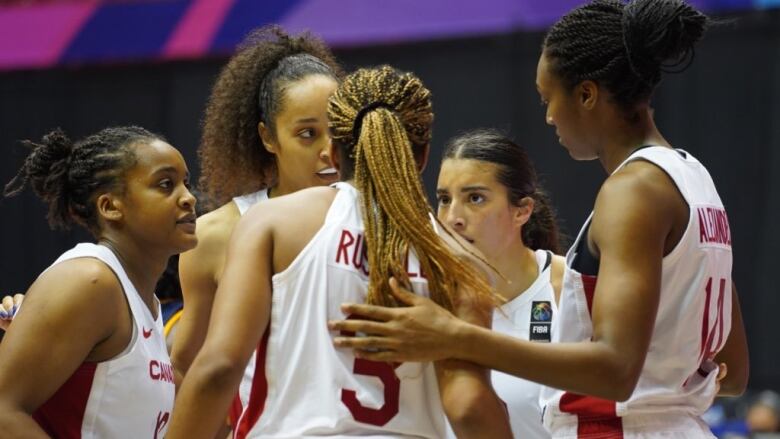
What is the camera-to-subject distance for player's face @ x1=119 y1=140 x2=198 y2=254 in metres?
3.34

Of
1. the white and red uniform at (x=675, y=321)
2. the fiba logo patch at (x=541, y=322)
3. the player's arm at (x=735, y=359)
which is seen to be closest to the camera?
the white and red uniform at (x=675, y=321)

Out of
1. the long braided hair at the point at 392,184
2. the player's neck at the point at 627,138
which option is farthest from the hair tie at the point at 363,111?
the player's neck at the point at 627,138

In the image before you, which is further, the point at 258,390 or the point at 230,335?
the point at 258,390

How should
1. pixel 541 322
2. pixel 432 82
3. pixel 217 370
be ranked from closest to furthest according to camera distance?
pixel 217 370, pixel 541 322, pixel 432 82

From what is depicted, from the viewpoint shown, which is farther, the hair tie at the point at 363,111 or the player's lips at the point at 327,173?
the player's lips at the point at 327,173

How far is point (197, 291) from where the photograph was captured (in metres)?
3.79

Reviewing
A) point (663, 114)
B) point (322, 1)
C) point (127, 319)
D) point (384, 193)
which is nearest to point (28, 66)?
point (322, 1)

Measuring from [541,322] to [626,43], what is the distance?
134 centimetres

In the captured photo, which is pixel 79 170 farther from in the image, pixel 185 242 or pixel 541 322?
pixel 541 322

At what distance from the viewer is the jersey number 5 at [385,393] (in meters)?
2.58

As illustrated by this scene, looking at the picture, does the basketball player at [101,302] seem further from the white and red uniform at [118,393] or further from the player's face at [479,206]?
the player's face at [479,206]

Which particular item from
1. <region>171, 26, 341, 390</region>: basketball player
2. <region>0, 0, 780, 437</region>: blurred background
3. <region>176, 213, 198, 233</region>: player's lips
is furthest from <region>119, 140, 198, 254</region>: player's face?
<region>0, 0, 780, 437</region>: blurred background

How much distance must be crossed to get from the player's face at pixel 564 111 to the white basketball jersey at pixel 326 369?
0.61m

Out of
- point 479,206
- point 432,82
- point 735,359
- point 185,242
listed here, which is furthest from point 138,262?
point 432,82
